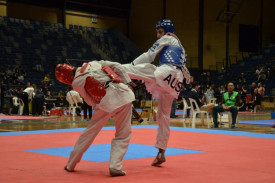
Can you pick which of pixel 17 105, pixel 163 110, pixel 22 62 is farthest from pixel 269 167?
pixel 22 62

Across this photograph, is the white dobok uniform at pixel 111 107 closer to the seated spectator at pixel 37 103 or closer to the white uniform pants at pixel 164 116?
the white uniform pants at pixel 164 116

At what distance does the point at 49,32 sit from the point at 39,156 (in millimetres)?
20560

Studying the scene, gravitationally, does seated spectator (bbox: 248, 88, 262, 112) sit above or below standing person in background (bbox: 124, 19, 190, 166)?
below

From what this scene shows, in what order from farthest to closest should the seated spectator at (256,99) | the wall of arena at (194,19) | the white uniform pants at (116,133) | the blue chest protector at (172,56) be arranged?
the wall of arena at (194,19), the seated spectator at (256,99), the blue chest protector at (172,56), the white uniform pants at (116,133)

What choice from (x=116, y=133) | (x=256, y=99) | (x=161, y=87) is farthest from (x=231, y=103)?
(x=256, y=99)

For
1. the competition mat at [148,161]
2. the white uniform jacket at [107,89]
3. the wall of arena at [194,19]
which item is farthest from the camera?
the wall of arena at [194,19]

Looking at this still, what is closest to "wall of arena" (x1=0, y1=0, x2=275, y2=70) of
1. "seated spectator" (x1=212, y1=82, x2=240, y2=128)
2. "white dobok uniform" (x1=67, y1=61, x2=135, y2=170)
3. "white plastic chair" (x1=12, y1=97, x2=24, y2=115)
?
"white plastic chair" (x1=12, y1=97, x2=24, y2=115)

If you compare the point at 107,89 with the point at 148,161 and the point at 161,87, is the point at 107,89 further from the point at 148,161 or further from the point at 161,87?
the point at 148,161

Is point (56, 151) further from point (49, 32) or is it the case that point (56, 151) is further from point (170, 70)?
point (49, 32)

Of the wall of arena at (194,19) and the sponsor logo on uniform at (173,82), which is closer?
the sponsor logo on uniform at (173,82)

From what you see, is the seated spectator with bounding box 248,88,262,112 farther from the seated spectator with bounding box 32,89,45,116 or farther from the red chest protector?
the red chest protector

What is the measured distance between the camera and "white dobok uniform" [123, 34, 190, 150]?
14.8 feet

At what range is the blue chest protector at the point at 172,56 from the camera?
15.4 feet

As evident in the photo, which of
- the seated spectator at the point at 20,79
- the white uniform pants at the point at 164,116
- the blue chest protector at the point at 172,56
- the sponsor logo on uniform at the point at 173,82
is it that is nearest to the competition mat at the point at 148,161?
the white uniform pants at the point at 164,116
